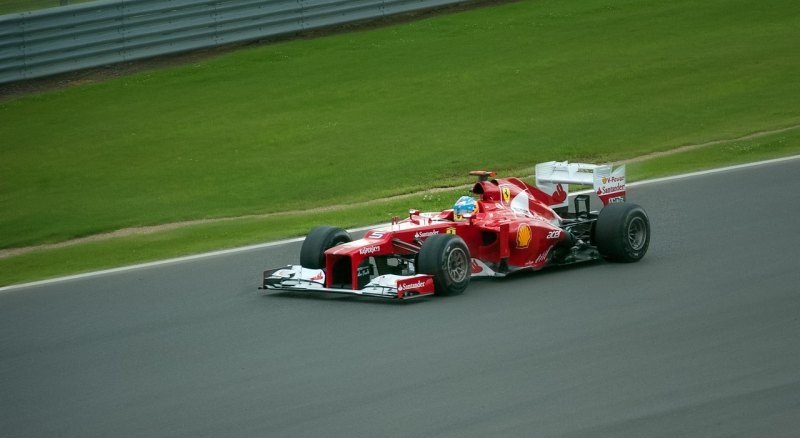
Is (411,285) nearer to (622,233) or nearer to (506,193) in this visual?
(506,193)

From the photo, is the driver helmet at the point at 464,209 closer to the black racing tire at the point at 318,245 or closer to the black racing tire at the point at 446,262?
the black racing tire at the point at 446,262

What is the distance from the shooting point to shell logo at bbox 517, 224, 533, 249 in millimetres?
11898

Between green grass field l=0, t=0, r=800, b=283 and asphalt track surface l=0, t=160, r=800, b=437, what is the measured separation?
3.86 metres

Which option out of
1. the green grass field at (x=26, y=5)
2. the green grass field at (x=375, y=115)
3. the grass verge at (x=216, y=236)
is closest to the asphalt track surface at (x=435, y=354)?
the grass verge at (x=216, y=236)

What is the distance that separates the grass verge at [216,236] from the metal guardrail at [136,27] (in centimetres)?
876

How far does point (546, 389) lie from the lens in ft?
27.2

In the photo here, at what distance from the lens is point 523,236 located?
39.1ft

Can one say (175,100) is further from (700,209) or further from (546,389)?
(546,389)

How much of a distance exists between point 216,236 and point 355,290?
514cm

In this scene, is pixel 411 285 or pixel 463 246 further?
pixel 463 246

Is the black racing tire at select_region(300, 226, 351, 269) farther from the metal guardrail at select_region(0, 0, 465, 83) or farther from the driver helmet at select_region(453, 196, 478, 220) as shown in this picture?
the metal guardrail at select_region(0, 0, 465, 83)

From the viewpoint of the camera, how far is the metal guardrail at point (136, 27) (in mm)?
23469

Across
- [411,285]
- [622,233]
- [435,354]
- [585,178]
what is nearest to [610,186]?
[585,178]

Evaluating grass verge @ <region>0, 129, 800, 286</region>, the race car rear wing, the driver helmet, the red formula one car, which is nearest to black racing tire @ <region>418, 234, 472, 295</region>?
the red formula one car
